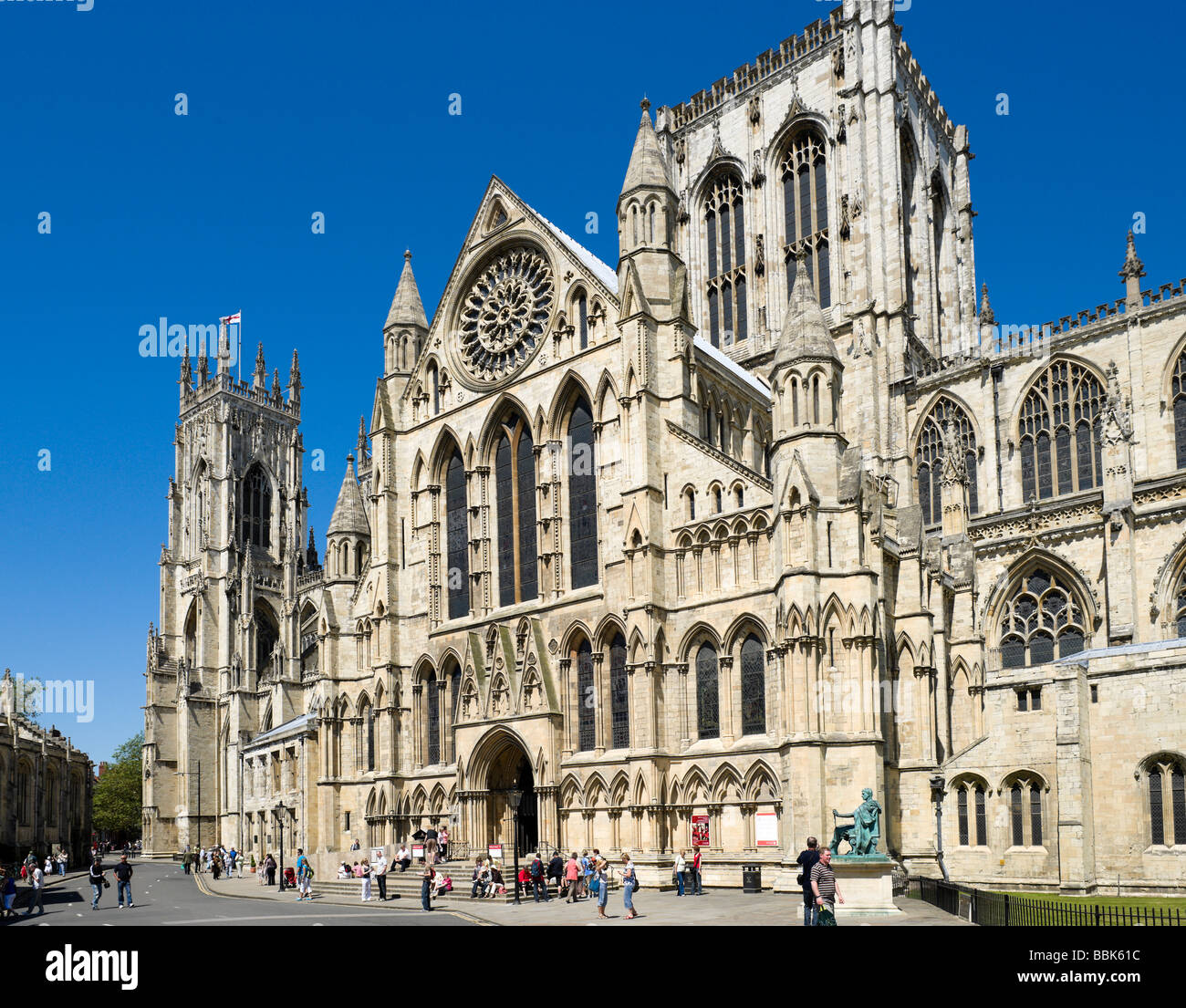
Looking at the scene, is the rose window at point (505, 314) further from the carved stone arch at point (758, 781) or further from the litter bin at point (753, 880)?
the litter bin at point (753, 880)

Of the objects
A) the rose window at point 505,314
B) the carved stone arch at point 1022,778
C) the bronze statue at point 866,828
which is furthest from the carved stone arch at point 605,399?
the bronze statue at point 866,828

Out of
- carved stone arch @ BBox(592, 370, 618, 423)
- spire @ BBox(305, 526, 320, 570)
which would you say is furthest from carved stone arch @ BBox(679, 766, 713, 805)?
spire @ BBox(305, 526, 320, 570)

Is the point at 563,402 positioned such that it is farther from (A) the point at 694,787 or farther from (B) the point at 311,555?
(B) the point at 311,555

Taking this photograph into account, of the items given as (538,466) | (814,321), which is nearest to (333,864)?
(538,466)

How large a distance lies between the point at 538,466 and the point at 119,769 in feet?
316

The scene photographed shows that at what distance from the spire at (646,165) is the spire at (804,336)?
6.61 metres

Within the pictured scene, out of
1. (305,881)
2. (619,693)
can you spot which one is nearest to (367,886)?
(305,881)

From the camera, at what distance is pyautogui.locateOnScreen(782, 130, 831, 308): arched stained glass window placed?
57.6 metres

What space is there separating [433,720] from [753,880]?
584 inches

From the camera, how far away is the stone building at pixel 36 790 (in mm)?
69188

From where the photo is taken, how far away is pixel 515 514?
4225 cm

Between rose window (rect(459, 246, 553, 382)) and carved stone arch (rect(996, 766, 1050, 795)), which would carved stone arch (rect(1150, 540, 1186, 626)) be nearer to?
carved stone arch (rect(996, 766, 1050, 795))
